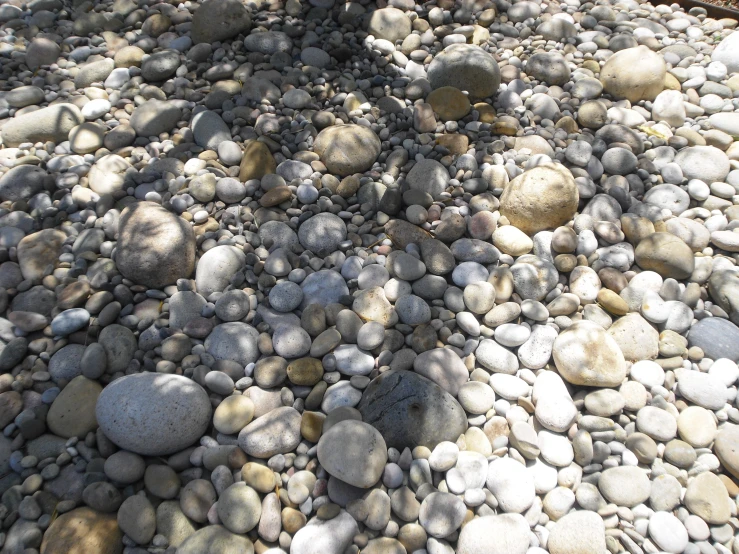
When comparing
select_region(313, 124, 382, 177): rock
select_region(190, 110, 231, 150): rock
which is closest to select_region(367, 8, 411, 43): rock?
select_region(313, 124, 382, 177): rock

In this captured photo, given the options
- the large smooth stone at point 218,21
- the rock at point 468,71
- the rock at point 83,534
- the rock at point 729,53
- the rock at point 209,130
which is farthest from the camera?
the large smooth stone at point 218,21

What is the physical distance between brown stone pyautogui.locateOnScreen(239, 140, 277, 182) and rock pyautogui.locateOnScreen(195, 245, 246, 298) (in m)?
0.63

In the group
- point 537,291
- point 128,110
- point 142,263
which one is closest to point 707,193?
point 537,291

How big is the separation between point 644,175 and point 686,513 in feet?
6.81

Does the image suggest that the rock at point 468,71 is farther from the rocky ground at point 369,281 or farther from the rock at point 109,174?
the rock at point 109,174

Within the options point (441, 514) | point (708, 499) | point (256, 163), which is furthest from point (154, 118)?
point (708, 499)

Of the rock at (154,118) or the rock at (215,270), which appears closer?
the rock at (215,270)

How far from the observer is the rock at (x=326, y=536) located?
202 cm

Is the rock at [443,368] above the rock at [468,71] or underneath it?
underneath

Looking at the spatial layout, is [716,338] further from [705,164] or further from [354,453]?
[354,453]

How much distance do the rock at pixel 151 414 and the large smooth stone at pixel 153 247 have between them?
653mm

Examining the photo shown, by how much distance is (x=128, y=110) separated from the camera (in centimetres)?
375

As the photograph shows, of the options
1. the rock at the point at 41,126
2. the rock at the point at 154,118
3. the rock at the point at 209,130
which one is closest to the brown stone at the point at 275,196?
the rock at the point at 209,130

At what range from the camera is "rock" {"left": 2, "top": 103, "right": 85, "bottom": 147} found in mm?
3531
